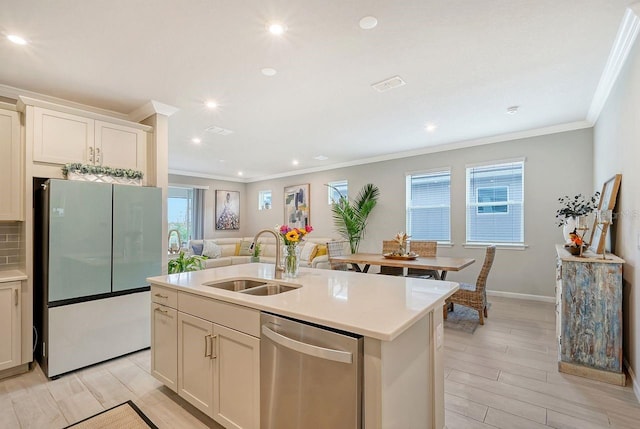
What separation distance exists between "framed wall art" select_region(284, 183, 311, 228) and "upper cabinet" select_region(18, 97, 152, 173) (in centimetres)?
459

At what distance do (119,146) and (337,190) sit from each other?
185 inches

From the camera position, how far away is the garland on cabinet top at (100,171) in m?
2.79

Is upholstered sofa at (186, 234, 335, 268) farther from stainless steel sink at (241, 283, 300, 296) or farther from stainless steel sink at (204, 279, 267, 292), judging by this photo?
stainless steel sink at (241, 283, 300, 296)

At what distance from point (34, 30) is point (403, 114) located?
348cm

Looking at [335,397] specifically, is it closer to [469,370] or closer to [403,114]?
[469,370]

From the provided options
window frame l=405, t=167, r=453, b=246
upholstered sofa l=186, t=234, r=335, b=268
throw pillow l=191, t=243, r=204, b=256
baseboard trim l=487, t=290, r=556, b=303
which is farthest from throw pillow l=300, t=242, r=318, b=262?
baseboard trim l=487, t=290, r=556, b=303

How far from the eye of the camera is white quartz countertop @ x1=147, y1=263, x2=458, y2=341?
4.18ft

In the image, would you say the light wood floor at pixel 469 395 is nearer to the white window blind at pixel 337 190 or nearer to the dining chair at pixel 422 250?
the dining chair at pixel 422 250

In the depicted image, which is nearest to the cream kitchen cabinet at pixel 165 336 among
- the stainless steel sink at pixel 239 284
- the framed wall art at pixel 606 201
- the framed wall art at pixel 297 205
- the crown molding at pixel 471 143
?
the stainless steel sink at pixel 239 284

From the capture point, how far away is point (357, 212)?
6559 mm

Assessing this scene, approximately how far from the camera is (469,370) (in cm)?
263

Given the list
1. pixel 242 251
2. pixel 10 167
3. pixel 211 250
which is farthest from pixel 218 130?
pixel 242 251

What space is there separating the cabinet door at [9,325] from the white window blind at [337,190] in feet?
18.1

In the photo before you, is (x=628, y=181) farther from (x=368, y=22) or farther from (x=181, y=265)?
(x=181, y=265)
